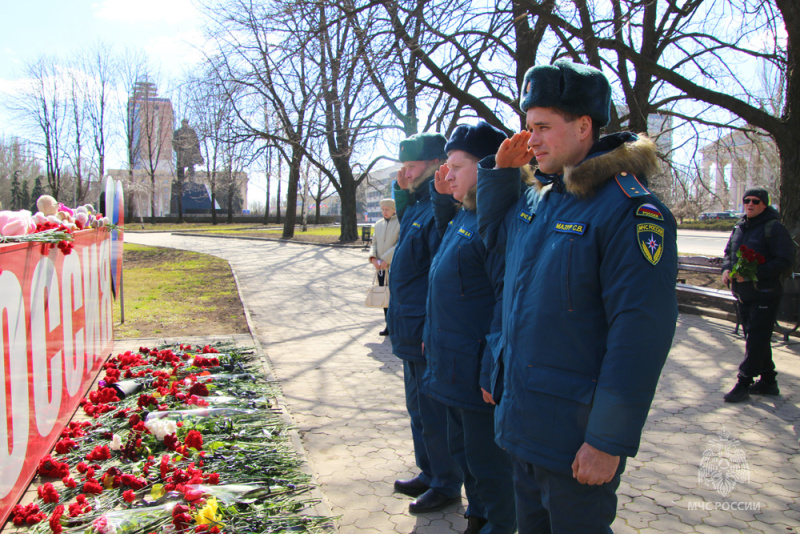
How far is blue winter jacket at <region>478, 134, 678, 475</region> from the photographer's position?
161 cm

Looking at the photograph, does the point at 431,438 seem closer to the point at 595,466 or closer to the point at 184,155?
the point at 595,466

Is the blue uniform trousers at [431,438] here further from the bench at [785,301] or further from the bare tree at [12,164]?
the bare tree at [12,164]

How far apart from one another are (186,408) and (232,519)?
1.77m

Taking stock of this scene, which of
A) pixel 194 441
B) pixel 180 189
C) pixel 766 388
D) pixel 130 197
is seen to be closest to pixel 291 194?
pixel 130 197

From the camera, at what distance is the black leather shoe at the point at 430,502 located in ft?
10.6

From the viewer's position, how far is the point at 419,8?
889cm

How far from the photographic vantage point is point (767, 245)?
547 centimetres

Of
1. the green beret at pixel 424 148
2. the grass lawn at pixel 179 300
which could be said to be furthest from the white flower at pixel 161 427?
the grass lawn at pixel 179 300

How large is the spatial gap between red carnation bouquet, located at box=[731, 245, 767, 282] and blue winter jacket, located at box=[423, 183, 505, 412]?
155 inches

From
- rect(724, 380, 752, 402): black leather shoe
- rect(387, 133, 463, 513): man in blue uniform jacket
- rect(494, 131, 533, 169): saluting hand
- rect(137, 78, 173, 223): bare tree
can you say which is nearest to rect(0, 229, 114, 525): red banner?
rect(387, 133, 463, 513): man in blue uniform jacket

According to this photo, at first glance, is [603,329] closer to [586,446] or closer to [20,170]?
[586,446]

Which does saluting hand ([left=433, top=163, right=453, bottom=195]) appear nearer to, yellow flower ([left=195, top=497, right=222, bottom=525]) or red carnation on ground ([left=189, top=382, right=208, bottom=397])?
yellow flower ([left=195, top=497, right=222, bottom=525])

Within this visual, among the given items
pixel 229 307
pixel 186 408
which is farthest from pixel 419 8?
pixel 186 408

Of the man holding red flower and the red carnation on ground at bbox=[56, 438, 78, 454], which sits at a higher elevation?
the man holding red flower
